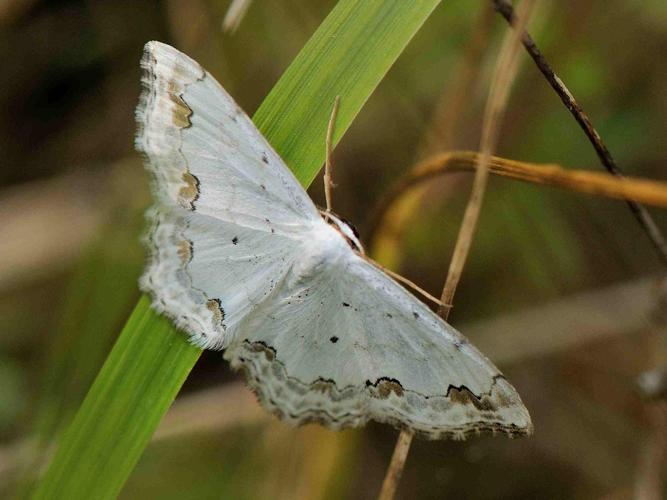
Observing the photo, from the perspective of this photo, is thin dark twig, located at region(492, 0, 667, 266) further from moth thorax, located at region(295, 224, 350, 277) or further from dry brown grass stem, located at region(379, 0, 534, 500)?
moth thorax, located at region(295, 224, 350, 277)

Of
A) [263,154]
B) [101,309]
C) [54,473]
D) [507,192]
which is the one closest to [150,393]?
[54,473]

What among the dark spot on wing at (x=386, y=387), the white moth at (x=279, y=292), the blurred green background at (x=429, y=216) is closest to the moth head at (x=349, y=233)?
the white moth at (x=279, y=292)

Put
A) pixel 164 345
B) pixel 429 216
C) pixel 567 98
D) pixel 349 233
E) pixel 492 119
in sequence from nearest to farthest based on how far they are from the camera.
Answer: pixel 492 119 → pixel 567 98 → pixel 164 345 → pixel 349 233 → pixel 429 216

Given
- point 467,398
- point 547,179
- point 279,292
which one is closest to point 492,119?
point 547,179

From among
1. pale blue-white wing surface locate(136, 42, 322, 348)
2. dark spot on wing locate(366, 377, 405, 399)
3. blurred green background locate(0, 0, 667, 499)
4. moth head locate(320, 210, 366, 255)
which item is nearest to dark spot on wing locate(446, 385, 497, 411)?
dark spot on wing locate(366, 377, 405, 399)

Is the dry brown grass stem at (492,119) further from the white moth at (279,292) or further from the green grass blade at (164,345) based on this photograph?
A: the green grass blade at (164,345)

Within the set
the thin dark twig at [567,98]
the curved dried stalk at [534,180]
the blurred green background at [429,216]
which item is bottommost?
the blurred green background at [429,216]

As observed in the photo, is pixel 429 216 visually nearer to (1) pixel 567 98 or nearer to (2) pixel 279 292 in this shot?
(2) pixel 279 292
